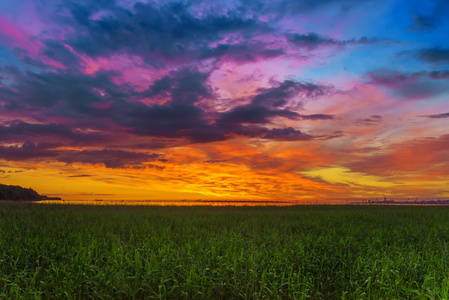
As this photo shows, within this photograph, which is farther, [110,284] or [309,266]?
[309,266]

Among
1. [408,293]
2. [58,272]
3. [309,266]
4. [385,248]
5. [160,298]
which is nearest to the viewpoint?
[160,298]

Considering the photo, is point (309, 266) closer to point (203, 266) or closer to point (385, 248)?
point (203, 266)

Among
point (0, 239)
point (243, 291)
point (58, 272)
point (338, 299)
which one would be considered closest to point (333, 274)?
point (338, 299)

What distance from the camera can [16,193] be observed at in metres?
64.8

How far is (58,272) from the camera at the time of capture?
823 cm

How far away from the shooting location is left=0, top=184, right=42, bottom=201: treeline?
61.1 metres

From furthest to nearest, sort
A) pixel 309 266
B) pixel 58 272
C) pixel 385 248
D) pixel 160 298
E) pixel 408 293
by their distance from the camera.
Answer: pixel 385 248 < pixel 309 266 < pixel 58 272 < pixel 408 293 < pixel 160 298

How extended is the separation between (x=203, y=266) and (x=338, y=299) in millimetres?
3844

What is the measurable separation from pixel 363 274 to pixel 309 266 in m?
1.56

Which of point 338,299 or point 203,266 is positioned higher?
point 203,266

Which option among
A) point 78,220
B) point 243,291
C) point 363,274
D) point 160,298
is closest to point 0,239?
point 78,220

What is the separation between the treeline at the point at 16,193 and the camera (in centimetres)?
6109

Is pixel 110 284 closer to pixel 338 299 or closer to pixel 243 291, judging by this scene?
pixel 243 291

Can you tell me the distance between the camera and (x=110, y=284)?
→ 7.68m
